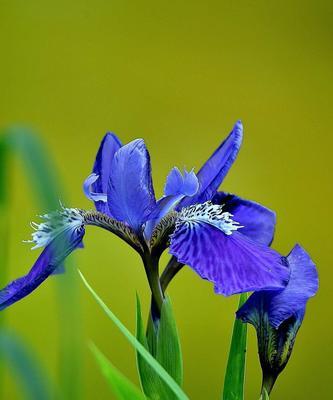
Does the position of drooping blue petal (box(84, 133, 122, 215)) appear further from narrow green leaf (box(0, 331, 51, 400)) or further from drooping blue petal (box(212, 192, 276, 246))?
narrow green leaf (box(0, 331, 51, 400))

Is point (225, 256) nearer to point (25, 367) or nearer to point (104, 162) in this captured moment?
point (104, 162)

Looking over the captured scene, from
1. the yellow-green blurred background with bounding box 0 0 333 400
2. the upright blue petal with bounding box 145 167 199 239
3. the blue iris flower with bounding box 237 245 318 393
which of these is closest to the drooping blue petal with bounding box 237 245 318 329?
the blue iris flower with bounding box 237 245 318 393

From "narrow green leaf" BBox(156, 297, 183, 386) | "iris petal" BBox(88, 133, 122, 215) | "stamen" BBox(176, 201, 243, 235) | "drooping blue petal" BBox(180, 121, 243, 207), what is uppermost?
"iris petal" BBox(88, 133, 122, 215)

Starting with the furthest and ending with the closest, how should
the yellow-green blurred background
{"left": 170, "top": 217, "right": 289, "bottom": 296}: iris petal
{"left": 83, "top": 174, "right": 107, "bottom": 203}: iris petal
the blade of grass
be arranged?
1. the yellow-green blurred background
2. {"left": 83, "top": 174, "right": 107, "bottom": 203}: iris petal
3. {"left": 170, "top": 217, "right": 289, "bottom": 296}: iris petal
4. the blade of grass

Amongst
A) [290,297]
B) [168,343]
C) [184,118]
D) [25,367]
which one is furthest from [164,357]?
[184,118]

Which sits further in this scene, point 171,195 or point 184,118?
point 184,118

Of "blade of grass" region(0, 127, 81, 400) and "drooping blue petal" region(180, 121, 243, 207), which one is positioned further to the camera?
"drooping blue petal" region(180, 121, 243, 207)

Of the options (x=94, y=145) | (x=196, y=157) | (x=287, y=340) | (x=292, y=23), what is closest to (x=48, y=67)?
(x=94, y=145)

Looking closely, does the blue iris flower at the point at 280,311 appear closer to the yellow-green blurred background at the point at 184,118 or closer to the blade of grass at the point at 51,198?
the blade of grass at the point at 51,198
